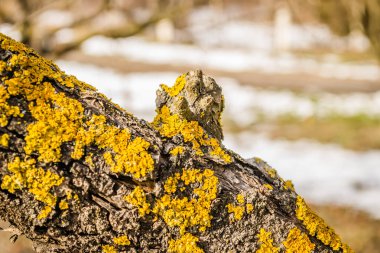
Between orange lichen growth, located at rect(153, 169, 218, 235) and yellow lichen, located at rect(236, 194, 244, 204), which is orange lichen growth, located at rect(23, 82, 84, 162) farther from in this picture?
yellow lichen, located at rect(236, 194, 244, 204)

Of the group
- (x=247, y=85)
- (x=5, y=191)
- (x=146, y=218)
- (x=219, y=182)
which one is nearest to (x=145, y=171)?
(x=146, y=218)

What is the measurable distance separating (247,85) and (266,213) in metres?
15.2

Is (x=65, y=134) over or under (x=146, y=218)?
over

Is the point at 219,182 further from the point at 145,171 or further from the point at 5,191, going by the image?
the point at 5,191

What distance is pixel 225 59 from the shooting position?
933 inches

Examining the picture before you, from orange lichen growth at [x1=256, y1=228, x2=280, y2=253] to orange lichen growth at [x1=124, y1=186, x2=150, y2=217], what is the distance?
0.42 metres

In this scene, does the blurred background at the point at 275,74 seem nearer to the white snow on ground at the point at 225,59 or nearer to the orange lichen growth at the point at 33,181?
the white snow on ground at the point at 225,59

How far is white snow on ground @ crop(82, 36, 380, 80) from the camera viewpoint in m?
21.1

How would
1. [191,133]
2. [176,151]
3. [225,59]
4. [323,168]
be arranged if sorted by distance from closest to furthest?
[176,151], [191,133], [323,168], [225,59]

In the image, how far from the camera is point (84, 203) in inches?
55.9

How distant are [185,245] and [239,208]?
0.73 feet

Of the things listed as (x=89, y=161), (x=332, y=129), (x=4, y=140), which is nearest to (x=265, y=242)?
(x=89, y=161)

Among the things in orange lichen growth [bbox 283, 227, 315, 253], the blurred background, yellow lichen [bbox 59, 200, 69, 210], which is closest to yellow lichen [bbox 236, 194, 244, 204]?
orange lichen growth [bbox 283, 227, 315, 253]

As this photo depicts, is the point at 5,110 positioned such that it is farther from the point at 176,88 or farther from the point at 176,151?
the point at 176,88
